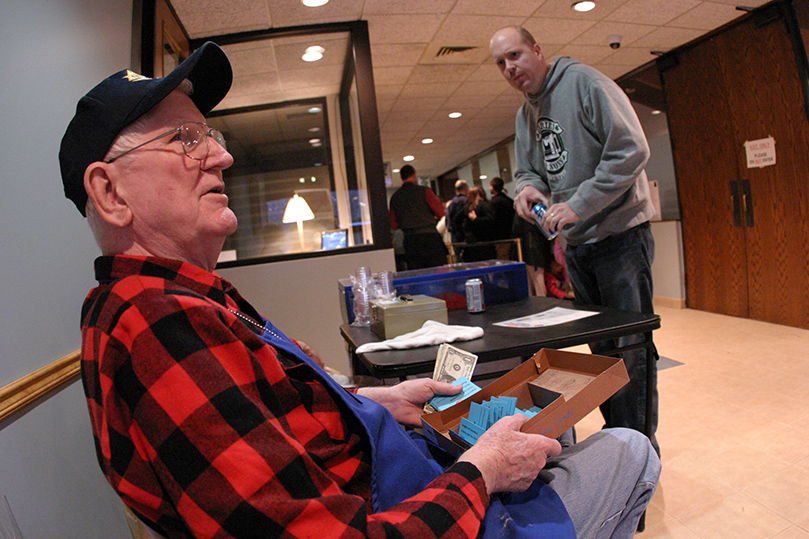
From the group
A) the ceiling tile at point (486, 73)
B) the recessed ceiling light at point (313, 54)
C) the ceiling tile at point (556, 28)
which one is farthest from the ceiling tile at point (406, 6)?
the ceiling tile at point (486, 73)

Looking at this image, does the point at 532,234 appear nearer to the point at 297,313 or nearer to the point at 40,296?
the point at 297,313

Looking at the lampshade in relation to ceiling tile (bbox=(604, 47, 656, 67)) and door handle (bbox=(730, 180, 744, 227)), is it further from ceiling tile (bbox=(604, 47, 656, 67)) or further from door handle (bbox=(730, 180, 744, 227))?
door handle (bbox=(730, 180, 744, 227))

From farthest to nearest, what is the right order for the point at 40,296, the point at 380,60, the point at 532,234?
the point at 532,234 < the point at 380,60 < the point at 40,296

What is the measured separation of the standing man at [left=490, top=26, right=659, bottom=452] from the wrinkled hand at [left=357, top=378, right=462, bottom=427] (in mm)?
893

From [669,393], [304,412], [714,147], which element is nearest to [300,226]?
[669,393]

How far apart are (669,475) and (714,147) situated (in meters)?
3.80

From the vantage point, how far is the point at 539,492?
849 millimetres

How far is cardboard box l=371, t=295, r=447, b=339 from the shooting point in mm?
1588

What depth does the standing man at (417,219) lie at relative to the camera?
5.30 meters

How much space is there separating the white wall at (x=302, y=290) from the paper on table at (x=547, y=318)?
2103 mm

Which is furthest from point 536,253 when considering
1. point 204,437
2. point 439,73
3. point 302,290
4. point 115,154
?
point 204,437

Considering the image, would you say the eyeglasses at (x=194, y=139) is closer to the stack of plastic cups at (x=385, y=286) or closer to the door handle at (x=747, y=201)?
the stack of plastic cups at (x=385, y=286)

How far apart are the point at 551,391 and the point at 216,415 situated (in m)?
0.72

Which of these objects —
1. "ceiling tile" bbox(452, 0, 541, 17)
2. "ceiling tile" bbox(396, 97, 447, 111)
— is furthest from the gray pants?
"ceiling tile" bbox(396, 97, 447, 111)
